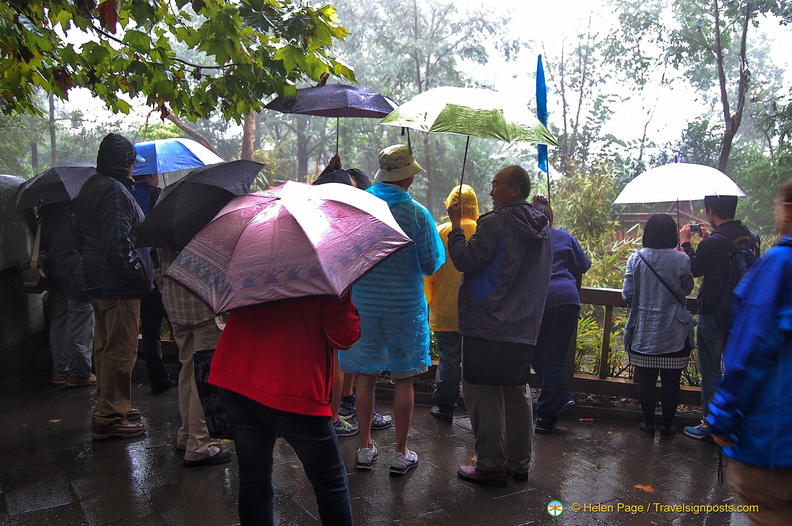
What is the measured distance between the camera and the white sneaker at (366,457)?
3.85 metres

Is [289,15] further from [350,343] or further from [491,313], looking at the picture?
[350,343]

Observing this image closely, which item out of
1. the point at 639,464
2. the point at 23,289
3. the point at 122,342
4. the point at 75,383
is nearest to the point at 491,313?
the point at 639,464

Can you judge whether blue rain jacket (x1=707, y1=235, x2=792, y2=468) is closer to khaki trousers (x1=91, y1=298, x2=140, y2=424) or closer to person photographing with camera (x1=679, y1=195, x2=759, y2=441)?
person photographing with camera (x1=679, y1=195, x2=759, y2=441)

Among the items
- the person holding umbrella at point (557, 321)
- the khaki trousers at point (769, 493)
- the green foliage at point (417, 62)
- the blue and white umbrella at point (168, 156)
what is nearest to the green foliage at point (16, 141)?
the green foliage at point (417, 62)

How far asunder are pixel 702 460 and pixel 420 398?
219 centimetres

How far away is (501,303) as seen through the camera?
3.53 m

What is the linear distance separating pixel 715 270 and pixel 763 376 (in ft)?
9.78

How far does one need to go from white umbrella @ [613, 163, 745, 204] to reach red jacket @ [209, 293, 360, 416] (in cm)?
316

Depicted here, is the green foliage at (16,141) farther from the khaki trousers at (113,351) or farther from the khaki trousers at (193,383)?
the khaki trousers at (193,383)

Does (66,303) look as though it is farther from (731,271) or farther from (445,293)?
(731,271)

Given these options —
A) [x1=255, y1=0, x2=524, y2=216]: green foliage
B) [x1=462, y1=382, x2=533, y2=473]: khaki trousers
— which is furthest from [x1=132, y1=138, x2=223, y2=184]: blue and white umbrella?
[x1=255, y1=0, x2=524, y2=216]: green foliage

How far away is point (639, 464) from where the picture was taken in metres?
4.24

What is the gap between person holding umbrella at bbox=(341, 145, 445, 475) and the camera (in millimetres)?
3715

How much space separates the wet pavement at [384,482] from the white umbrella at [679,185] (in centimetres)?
182
